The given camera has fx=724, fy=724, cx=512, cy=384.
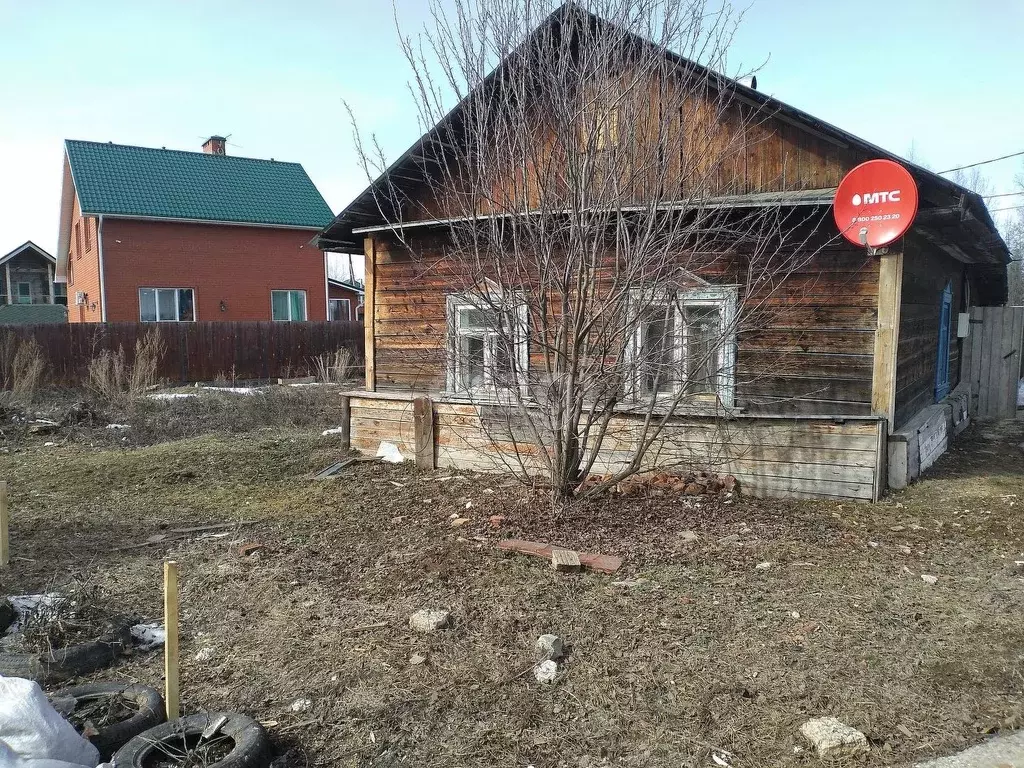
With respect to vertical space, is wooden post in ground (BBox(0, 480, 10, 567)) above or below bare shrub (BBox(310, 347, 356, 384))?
below

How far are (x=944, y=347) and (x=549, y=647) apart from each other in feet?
31.3

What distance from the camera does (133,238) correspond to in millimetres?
22109

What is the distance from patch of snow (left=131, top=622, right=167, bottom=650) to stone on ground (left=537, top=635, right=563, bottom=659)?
2.18m

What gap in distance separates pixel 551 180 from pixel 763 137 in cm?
279

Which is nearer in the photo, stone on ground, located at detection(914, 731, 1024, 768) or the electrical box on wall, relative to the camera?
stone on ground, located at detection(914, 731, 1024, 768)

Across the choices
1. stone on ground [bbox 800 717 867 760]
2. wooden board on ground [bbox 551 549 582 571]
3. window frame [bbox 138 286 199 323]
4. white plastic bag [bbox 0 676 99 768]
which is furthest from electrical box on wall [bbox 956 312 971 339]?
window frame [bbox 138 286 199 323]

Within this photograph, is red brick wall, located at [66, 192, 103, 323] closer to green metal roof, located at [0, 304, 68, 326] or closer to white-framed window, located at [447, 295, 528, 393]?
green metal roof, located at [0, 304, 68, 326]

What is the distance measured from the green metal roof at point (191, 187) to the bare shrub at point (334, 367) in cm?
541

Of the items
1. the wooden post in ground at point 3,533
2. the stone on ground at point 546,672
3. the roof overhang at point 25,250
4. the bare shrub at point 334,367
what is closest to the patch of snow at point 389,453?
the wooden post in ground at point 3,533

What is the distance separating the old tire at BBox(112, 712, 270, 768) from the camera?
2.92 meters

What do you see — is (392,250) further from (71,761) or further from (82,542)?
(71,761)

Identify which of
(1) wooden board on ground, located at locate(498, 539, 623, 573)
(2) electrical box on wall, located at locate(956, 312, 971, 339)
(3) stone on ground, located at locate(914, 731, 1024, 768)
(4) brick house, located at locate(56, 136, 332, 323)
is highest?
(4) brick house, located at locate(56, 136, 332, 323)

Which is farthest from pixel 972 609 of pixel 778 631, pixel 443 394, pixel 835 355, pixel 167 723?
pixel 443 394

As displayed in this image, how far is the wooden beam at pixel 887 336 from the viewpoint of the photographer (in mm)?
6910
